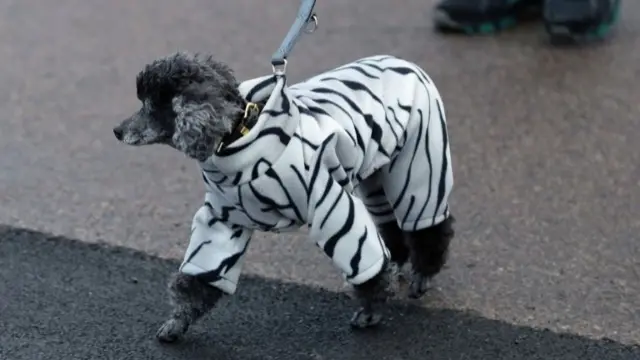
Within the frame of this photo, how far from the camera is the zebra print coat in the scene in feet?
8.51

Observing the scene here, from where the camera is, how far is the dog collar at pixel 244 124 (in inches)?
102

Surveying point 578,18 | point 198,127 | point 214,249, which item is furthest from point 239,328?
point 578,18

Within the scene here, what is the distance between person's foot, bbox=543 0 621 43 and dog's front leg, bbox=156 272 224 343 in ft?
9.10

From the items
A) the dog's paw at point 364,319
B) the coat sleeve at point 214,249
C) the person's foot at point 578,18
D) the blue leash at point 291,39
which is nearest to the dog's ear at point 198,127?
the blue leash at point 291,39

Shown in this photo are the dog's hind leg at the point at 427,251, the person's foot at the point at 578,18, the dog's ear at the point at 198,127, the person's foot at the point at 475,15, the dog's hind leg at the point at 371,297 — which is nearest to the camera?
A: the dog's ear at the point at 198,127

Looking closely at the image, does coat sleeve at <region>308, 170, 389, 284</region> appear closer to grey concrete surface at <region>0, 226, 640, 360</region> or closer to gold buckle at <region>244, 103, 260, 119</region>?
gold buckle at <region>244, 103, 260, 119</region>

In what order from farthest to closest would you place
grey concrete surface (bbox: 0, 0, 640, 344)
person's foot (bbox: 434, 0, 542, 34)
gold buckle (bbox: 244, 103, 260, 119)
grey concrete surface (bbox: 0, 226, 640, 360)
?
person's foot (bbox: 434, 0, 542, 34), grey concrete surface (bbox: 0, 0, 640, 344), grey concrete surface (bbox: 0, 226, 640, 360), gold buckle (bbox: 244, 103, 260, 119)

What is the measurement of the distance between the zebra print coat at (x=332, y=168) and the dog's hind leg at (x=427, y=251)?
90 mm

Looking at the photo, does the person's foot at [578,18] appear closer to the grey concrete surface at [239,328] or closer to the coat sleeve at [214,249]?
the grey concrete surface at [239,328]

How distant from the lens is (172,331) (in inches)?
118

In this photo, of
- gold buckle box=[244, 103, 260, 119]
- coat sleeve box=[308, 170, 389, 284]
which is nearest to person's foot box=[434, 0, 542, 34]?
coat sleeve box=[308, 170, 389, 284]

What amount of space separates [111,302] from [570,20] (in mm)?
2808

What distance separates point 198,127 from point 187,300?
0.63 metres

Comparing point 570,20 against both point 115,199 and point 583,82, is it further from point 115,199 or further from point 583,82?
point 115,199
